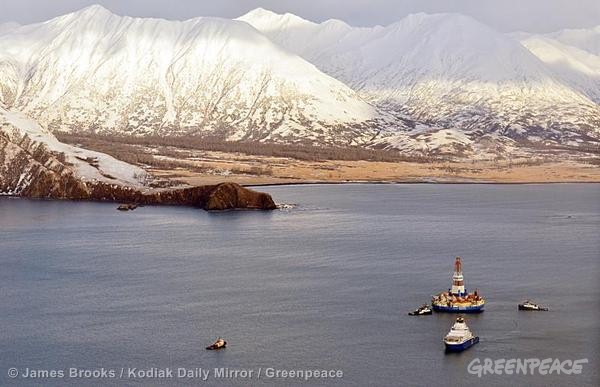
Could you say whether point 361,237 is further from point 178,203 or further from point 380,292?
point 178,203

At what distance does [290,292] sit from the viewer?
99.8 m

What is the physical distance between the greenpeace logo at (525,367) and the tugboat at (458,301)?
589 inches

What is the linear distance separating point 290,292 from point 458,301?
54.0ft

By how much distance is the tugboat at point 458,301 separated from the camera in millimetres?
91562

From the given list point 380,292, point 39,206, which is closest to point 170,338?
point 380,292

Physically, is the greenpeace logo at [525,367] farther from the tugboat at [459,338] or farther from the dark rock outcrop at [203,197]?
the dark rock outcrop at [203,197]

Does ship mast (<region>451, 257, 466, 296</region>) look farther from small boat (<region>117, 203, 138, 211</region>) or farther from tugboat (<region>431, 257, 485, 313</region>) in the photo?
small boat (<region>117, 203, 138, 211</region>)

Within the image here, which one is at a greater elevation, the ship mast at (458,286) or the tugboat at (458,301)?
the ship mast at (458,286)

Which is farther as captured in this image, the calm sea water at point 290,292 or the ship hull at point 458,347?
the ship hull at point 458,347

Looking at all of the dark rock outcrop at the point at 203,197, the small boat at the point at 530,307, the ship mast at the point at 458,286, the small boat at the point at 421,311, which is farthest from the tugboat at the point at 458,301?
the dark rock outcrop at the point at 203,197

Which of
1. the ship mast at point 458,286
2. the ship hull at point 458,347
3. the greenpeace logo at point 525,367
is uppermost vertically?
the ship mast at point 458,286

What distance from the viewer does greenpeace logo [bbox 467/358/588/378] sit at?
73688 mm

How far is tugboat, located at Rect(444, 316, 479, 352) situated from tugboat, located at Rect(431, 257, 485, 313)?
896 centimetres

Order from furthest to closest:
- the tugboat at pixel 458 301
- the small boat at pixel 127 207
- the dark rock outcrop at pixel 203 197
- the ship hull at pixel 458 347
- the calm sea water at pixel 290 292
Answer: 1. the dark rock outcrop at pixel 203 197
2. the small boat at pixel 127 207
3. the tugboat at pixel 458 301
4. the ship hull at pixel 458 347
5. the calm sea water at pixel 290 292
